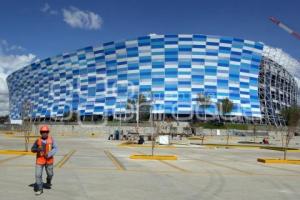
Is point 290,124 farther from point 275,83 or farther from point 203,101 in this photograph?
point 275,83

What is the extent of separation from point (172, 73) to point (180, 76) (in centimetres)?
255

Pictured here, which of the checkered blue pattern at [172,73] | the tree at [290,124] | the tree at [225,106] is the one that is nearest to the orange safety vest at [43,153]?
the tree at [290,124]

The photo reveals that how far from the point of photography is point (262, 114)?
126m

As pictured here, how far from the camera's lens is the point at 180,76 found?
124m

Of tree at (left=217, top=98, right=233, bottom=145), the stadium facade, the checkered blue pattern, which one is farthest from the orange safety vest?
the checkered blue pattern

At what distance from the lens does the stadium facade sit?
123 metres

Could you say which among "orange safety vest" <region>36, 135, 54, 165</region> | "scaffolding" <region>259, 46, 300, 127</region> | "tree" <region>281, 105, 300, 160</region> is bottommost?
"orange safety vest" <region>36, 135, 54, 165</region>

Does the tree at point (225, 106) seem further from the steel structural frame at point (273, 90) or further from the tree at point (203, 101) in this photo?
the steel structural frame at point (273, 90)

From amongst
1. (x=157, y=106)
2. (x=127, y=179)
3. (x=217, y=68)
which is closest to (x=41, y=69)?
(x=157, y=106)

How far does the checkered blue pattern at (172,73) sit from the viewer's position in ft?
403

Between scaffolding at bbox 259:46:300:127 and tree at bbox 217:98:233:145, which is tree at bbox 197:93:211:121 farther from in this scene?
scaffolding at bbox 259:46:300:127

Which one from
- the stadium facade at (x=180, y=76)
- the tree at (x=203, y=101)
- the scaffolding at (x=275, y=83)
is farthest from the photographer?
the scaffolding at (x=275, y=83)

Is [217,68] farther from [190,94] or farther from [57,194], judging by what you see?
[57,194]

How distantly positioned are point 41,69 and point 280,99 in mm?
84659
